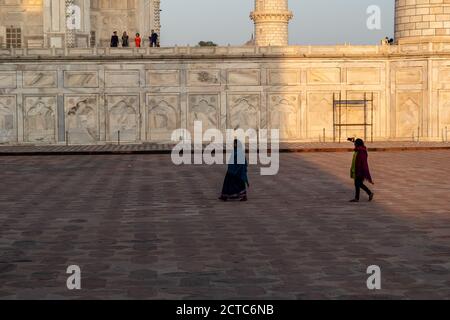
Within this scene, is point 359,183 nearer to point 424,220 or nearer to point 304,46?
point 424,220

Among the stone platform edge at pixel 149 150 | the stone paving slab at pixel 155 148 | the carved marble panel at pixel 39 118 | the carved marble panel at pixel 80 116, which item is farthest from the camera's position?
the carved marble panel at pixel 80 116

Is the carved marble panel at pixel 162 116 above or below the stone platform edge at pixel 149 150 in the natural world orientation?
above

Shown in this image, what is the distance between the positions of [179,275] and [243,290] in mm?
1013

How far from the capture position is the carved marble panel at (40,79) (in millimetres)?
34500

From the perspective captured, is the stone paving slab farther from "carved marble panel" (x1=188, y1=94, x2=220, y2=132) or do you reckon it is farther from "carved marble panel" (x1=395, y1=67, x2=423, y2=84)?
"carved marble panel" (x1=395, y1=67, x2=423, y2=84)

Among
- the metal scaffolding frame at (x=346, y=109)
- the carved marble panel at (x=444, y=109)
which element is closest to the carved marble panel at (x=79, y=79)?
the metal scaffolding frame at (x=346, y=109)

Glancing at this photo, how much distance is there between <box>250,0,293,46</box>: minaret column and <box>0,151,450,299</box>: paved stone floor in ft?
129

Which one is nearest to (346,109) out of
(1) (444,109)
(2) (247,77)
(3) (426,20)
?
(1) (444,109)

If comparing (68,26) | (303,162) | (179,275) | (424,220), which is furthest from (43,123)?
(179,275)

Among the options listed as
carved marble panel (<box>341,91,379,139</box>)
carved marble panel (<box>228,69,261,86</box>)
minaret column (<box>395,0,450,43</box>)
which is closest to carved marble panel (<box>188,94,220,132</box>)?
carved marble panel (<box>228,69,261,86</box>)

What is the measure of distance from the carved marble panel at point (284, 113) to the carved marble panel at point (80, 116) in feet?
25.0

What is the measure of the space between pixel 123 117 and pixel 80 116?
1847 millimetres

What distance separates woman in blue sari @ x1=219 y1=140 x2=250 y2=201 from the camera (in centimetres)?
1550

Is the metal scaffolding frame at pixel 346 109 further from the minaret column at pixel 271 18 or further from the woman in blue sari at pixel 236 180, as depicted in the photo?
the minaret column at pixel 271 18
